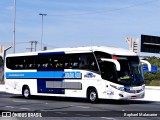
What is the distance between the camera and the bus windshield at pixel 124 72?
76.8ft

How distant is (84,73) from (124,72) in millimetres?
2538

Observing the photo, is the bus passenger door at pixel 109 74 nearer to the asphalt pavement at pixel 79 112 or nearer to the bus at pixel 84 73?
the bus at pixel 84 73

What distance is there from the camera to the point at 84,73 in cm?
2492

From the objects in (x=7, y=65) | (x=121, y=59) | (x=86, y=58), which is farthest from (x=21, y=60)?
(x=121, y=59)

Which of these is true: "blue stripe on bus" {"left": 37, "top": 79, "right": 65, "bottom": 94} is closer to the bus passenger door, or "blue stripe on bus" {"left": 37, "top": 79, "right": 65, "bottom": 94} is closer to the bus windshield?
the bus passenger door

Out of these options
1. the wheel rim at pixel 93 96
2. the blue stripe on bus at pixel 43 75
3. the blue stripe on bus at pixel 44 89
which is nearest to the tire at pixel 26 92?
the blue stripe on bus at pixel 43 75

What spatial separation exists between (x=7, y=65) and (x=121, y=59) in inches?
423

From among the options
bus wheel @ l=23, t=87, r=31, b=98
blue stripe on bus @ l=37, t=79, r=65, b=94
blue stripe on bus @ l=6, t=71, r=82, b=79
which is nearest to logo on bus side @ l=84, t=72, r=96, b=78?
blue stripe on bus @ l=6, t=71, r=82, b=79

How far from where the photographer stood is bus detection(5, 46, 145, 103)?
77.3ft

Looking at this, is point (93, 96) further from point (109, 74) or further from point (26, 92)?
point (26, 92)

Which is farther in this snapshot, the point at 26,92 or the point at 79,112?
the point at 26,92

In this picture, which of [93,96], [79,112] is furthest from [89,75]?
[79,112]

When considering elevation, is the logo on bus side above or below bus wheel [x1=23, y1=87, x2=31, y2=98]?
above

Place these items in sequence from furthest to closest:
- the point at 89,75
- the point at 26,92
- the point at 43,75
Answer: the point at 26,92 → the point at 43,75 → the point at 89,75
